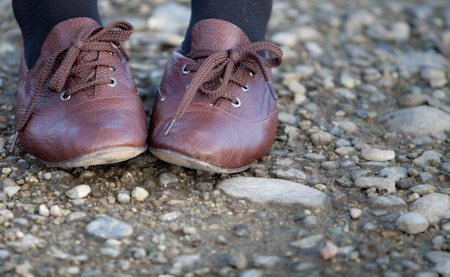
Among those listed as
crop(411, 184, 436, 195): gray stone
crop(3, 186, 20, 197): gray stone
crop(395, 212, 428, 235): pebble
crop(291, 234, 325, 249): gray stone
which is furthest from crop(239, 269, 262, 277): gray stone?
crop(3, 186, 20, 197): gray stone

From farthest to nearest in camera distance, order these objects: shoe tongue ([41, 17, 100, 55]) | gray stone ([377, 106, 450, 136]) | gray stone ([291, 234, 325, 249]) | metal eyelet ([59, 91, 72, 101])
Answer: gray stone ([377, 106, 450, 136]) → shoe tongue ([41, 17, 100, 55]) → metal eyelet ([59, 91, 72, 101]) → gray stone ([291, 234, 325, 249])

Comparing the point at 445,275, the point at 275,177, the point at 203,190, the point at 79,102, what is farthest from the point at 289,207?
the point at 79,102

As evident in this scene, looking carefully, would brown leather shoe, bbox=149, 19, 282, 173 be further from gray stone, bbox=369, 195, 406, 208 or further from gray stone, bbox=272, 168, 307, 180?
gray stone, bbox=369, 195, 406, 208

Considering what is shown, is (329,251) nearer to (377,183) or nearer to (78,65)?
(377,183)

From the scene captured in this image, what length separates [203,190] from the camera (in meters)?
1.98

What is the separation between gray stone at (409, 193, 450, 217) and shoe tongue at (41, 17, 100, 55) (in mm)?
1810

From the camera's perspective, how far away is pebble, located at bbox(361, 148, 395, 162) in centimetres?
231

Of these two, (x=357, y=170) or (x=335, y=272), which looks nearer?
(x=335, y=272)

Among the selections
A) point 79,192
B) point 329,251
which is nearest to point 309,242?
point 329,251

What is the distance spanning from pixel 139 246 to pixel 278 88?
1783 mm

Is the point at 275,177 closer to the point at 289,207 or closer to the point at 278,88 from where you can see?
the point at 289,207

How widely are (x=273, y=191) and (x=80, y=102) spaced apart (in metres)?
0.99

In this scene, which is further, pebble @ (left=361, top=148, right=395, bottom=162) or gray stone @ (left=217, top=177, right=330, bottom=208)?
Answer: pebble @ (left=361, top=148, right=395, bottom=162)

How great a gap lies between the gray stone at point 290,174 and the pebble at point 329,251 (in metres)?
→ 0.55
